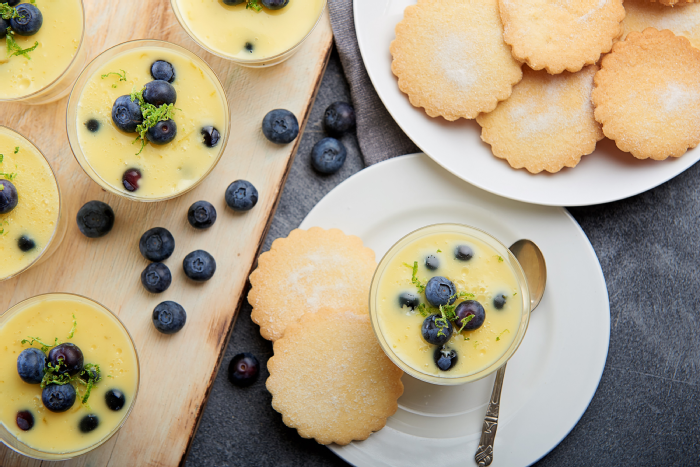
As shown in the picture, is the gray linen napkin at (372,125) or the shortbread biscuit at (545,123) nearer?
the shortbread biscuit at (545,123)

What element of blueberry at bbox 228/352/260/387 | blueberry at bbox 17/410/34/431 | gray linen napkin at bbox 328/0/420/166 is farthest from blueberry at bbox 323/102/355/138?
blueberry at bbox 17/410/34/431

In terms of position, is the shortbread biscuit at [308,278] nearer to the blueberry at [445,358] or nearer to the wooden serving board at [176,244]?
the wooden serving board at [176,244]

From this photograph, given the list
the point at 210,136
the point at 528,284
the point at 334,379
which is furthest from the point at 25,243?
the point at 528,284

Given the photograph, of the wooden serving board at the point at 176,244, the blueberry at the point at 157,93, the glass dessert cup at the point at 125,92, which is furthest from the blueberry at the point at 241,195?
the blueberry at the point at 157,93

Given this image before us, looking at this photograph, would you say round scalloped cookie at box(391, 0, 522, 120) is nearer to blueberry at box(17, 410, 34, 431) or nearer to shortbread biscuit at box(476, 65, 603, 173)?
shortbread biscuit at box(476, 65, 603, 173)

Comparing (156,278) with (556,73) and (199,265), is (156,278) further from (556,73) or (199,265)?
(556,73)
